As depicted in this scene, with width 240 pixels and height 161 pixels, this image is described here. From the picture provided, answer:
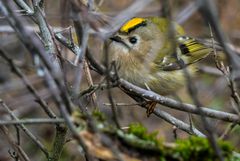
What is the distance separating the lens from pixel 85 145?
79.7 inches

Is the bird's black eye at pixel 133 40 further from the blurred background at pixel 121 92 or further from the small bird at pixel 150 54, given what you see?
the blurred background at pixel 121 92

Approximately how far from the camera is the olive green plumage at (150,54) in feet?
13.9

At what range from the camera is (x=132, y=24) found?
4355 millimetres

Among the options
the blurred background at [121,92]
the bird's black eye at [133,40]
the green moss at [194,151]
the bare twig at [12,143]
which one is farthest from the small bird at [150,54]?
the green moss at [194,151]

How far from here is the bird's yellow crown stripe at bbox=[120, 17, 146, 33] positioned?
13.9ft

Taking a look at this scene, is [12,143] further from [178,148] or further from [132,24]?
[132,24]

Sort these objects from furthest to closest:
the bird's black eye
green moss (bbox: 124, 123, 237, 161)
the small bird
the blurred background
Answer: the blurred background
the bird's black eye
the small bird
green moss (bbox: 124, 123, 237, 161)

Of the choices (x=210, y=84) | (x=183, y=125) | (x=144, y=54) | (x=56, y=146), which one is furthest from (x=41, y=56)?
(x=210, y=84)

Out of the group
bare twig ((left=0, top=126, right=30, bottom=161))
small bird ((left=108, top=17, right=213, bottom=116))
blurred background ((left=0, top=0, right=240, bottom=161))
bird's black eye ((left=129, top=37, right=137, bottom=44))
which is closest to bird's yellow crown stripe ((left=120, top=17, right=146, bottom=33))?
small bird ((left=108, top=17, right=213, bottom=116))

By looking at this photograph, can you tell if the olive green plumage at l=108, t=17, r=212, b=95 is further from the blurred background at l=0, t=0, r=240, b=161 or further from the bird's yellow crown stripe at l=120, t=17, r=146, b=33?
the blurred background at l=0, t=0, r=240, b=161

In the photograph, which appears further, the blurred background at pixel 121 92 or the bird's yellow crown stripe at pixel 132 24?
the blurred background at pixel 121 92

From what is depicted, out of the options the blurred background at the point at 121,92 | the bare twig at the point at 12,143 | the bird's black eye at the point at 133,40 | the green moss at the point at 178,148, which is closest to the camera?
the green moss at the point at 178,148

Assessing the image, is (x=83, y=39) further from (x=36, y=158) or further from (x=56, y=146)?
(x=36, y=158)

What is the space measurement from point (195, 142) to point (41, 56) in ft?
2.56
